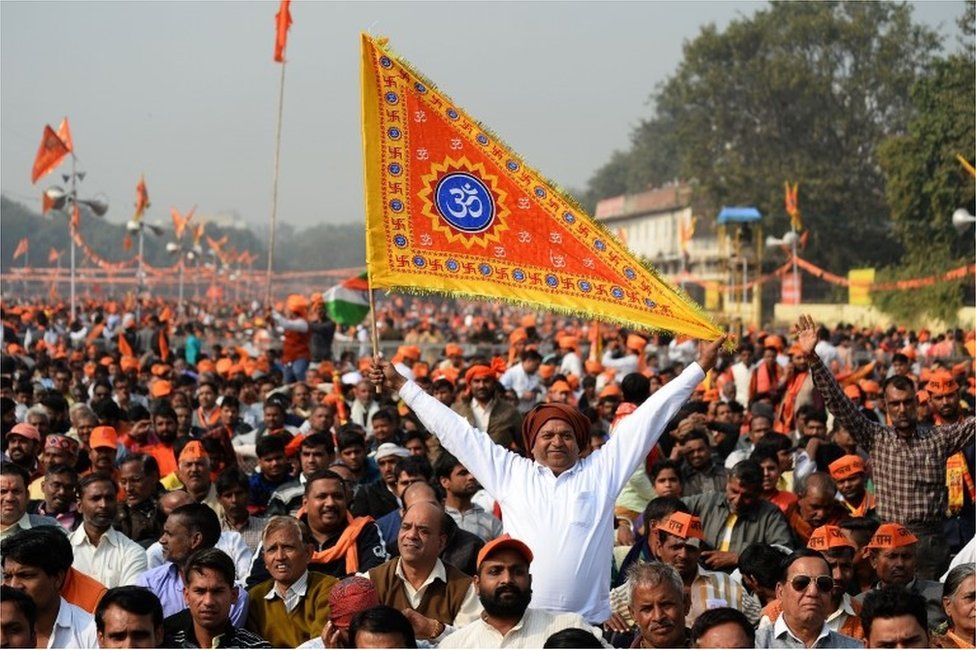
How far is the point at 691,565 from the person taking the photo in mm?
6133

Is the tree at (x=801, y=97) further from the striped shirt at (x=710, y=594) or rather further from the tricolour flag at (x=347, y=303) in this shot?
the striped shirt at (x=710, y=594)

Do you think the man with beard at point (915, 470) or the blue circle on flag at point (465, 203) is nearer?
the blue circle on flag at point (465, 203)

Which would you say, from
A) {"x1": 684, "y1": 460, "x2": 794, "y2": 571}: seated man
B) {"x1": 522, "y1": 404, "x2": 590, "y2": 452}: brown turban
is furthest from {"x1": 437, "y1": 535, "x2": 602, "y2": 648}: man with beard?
{"x1": 684, "y1": 460, "x2": 794, "y2": 571}: seated man

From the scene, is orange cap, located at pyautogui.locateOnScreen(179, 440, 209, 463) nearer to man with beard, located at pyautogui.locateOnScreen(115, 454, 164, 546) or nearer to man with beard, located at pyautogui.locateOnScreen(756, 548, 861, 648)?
man with beard, located at pyautogui.locateOnScreen(115, 454, 164, 546)

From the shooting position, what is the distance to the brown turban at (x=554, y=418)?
217 inches

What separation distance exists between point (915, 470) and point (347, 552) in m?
2.82

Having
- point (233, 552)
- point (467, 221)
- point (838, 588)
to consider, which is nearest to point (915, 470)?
point (838, 588)

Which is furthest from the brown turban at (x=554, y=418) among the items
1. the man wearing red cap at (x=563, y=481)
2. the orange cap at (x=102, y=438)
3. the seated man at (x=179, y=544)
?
the orange cap at (x=102, y=438)

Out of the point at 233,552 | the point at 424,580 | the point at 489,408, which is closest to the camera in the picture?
the point at 424,580

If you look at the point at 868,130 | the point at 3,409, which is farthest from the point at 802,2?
the point at 3,409

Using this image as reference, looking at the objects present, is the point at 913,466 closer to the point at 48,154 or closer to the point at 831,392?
the point at 831,392

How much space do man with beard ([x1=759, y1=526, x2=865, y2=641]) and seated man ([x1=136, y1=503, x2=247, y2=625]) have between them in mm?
2327

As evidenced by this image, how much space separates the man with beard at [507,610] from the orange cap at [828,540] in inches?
70.1

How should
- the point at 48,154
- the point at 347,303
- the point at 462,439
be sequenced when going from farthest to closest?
the point at 48,154, the point at 347,303, the point at 462,439
